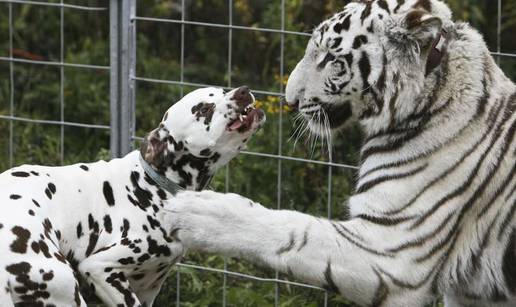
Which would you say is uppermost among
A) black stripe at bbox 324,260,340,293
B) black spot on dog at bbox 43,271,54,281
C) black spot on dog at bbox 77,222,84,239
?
black spot on dog at bbox 77,222,84,239

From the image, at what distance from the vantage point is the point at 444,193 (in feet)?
13.0

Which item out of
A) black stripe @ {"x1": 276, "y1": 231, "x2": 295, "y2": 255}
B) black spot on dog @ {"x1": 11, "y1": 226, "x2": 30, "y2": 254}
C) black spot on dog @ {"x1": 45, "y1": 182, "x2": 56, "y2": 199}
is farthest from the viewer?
black spot on dog @ {"x1": 45, "y1": 182, "x2": 56, "y2": 199}

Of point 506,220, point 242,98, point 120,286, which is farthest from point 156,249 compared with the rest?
point 506,220

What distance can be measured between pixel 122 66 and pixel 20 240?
148cm

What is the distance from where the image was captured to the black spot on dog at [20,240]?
3902 millimetres

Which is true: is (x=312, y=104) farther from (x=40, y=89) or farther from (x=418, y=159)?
(x=40, y=89)

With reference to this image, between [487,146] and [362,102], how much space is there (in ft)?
1.50

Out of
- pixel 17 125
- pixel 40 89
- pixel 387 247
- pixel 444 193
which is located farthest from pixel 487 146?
pixel 40 89

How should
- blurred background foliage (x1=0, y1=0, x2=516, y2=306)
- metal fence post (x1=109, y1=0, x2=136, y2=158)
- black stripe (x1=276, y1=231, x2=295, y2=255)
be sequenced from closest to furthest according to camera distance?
black stripe (x1=276, y1=231, x2=295, y2=255) → metal fence post (x1=109, y1=0, x2=136, y2=158) → blurred background foliage (x1=0, y1=0, x2=516, y2=306)

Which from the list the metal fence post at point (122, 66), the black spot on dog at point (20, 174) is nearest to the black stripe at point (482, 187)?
the black spot on dog at point (20, 174)

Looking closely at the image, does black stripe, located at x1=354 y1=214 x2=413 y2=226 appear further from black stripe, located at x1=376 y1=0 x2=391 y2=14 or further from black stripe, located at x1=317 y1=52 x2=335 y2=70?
black stripe, located at x1=376 y1=0 x2=391 y2=14

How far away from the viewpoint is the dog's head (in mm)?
4391

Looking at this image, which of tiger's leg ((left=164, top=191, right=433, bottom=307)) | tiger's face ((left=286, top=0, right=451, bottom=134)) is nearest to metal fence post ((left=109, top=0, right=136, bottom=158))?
tiger's face ((left=286, top=0, right=451, bottom=134))

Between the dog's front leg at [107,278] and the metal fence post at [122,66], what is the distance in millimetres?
1131
